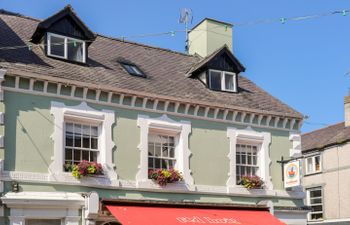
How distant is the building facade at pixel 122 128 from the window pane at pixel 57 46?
0.10 feet

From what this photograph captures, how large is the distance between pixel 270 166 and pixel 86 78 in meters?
6.93

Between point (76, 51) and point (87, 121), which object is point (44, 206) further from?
point (76, 51)

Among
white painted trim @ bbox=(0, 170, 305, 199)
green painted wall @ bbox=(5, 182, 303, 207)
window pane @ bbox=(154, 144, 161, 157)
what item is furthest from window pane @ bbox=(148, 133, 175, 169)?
green painted wall @ bbox=(5, 182, 303, 207)

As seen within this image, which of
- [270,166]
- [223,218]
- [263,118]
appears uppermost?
[263,118]

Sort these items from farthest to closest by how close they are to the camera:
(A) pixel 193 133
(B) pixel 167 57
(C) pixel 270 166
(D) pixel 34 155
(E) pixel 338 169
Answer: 1. (E) pixel 338 169
2. (B) pixel 167 57
3. (C) pixel 270 166
4. (A) pixel 193 133
5. (D) pixel 34 155

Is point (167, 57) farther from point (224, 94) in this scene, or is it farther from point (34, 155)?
point (34, 155)

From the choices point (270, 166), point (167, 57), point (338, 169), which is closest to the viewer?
point (270, 166)

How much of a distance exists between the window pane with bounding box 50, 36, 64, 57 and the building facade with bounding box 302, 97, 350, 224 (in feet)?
51.9

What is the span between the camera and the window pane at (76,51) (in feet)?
60.8

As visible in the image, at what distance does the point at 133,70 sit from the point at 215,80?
302cm

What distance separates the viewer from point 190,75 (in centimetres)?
2125

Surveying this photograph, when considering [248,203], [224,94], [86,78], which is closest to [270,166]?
[248,203]

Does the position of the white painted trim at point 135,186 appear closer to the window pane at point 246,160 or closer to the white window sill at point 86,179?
the white window sill at point 86,179

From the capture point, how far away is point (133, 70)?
19.9m
